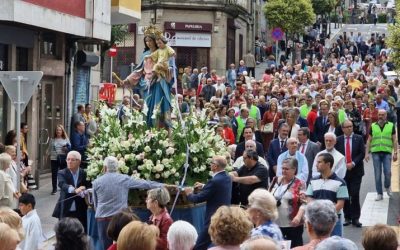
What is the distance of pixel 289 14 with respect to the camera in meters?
58.6

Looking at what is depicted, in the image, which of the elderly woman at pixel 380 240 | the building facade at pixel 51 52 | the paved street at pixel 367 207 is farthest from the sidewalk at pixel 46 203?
the elderly woman at pixel 380 240

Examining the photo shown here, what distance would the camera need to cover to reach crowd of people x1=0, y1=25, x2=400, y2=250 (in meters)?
9.85

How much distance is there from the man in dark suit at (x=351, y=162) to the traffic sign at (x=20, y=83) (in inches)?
219

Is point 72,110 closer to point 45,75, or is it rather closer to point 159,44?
point 45,75

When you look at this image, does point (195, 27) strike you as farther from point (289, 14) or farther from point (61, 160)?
point (61, 160)

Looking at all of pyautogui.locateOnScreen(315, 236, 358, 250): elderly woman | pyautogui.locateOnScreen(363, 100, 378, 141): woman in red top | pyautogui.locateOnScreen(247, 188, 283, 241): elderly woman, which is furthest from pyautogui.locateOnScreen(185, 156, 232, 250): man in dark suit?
pyautogui.locateOnScreen(363, 100, 378, 141): woman in red top

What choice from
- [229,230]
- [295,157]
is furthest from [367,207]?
[229,230]

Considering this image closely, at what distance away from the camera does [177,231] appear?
10.2 metres

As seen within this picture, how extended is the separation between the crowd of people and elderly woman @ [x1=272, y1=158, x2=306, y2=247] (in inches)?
0.5

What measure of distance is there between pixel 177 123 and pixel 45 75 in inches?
448

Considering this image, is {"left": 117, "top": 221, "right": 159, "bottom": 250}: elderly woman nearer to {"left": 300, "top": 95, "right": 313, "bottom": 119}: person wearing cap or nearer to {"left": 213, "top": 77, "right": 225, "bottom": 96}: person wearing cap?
{"left": 300, "top": 95, "right": 313, "bottom": 119}: person wearing cap

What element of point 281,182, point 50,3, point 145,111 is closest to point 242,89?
point 50,3

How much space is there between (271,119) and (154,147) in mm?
10198

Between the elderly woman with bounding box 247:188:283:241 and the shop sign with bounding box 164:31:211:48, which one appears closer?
the elderly woman with bounding box 247:188:283:241
